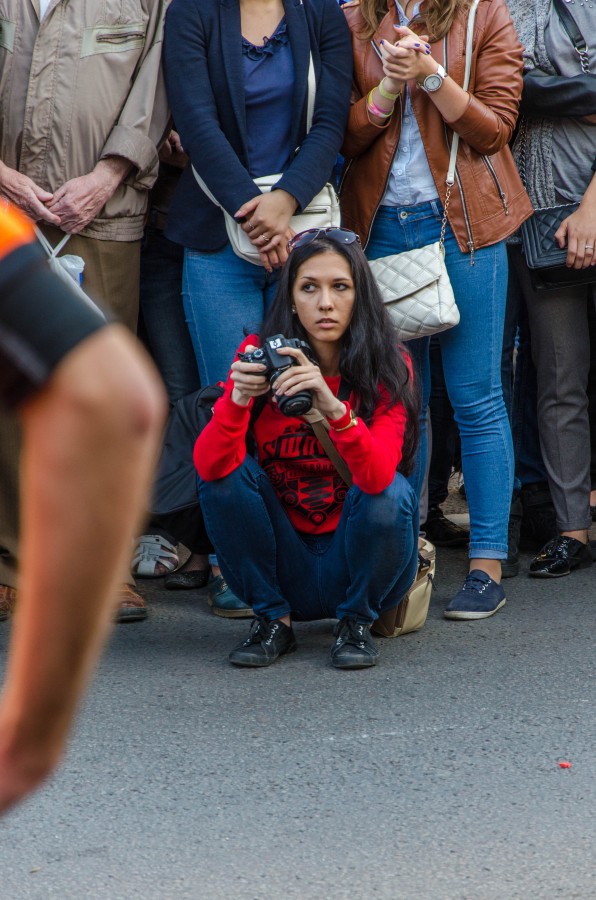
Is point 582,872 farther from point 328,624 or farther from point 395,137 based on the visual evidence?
point 395,137

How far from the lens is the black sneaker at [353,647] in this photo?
3.31m

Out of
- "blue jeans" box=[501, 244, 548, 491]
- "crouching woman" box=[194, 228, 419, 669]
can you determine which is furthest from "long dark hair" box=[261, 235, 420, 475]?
"blue jeans" box=[501, 244, 548, 491]

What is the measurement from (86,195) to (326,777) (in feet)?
6.59

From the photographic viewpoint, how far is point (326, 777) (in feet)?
8.61

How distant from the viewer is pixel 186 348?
4.31 metres

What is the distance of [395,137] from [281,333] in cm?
80

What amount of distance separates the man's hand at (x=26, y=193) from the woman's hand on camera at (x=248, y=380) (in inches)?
37.0

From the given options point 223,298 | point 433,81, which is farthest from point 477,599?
point 433,81

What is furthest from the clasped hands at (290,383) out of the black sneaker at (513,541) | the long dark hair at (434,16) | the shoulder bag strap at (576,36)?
the shoulder bag strap at (576,36)

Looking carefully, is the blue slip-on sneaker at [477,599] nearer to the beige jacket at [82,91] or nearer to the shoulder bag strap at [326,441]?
the shoulder bag strap at [326,441]

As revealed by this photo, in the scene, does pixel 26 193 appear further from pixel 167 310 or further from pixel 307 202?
pixel 307 202

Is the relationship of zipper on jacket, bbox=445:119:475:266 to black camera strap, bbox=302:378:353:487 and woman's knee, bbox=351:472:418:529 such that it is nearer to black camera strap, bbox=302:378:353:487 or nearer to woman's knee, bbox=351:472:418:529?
black camera strap, bbox=302:378:353:487

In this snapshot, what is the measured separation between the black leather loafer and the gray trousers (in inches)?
2.5

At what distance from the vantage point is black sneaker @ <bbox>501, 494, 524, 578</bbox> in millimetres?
4312
